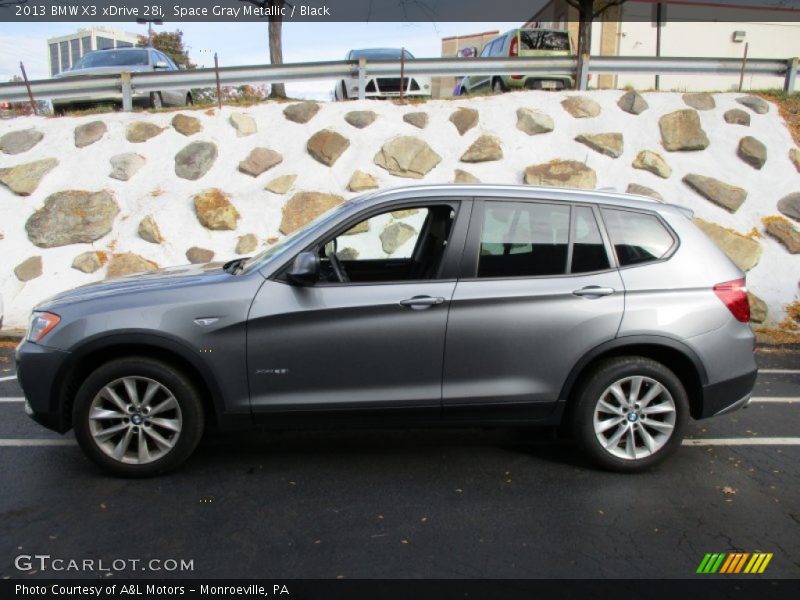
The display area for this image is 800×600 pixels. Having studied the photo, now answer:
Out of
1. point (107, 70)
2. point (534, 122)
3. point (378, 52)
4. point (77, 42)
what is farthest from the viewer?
point (77, 42)

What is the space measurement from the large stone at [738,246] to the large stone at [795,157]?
5.51 ft

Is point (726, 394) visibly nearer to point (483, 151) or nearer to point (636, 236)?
point (636, 236)

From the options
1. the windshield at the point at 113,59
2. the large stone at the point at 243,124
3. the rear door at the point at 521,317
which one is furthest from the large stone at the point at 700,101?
the windshield at the point at 113,59

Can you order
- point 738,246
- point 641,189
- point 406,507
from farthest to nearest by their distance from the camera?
1. point 641,189
2. point 738,246
3. point 406,507

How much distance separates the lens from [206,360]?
389 centimetres

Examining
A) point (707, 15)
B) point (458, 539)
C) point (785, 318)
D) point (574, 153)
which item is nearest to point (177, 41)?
point (707, 15)

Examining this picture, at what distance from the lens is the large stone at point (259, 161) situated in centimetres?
997

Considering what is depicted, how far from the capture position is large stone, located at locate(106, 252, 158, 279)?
8.92 m

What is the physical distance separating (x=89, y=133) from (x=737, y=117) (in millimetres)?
9889

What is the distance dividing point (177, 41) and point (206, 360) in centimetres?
5152

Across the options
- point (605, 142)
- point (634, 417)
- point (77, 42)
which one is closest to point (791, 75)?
point (605, 142)

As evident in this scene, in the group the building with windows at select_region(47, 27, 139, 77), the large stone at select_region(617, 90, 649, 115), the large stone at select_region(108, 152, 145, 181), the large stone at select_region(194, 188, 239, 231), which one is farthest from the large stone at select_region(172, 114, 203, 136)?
the building with windows at select_region(47, 27, 139, 77)

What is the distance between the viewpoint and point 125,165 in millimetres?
9977

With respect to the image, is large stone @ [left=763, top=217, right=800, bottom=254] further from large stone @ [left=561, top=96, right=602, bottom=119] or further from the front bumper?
the front bumper
